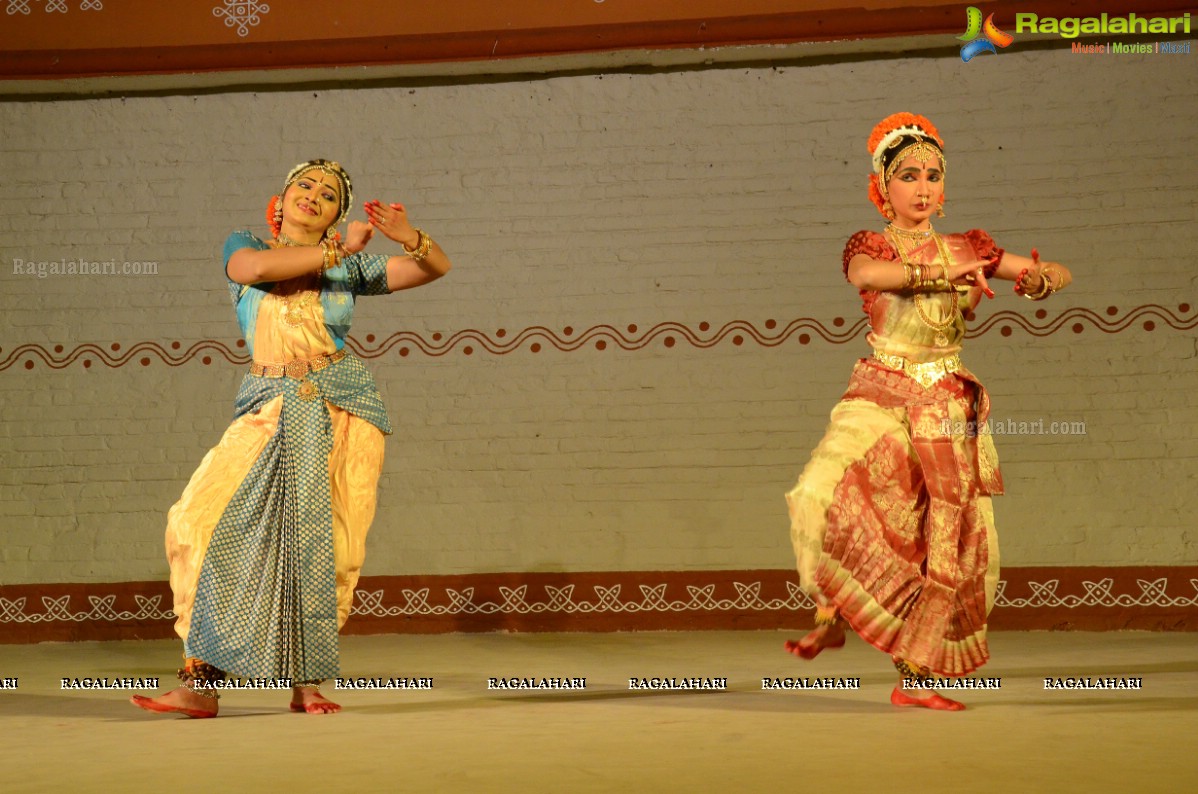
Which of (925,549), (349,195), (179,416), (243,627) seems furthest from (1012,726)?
(179,416)

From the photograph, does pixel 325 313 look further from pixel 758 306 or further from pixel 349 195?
pixel 758 306

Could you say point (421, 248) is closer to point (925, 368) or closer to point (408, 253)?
point (408, 253)


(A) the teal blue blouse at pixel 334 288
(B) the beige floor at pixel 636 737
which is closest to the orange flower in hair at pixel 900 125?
(A) the teal blue blouse at pixel 334 288

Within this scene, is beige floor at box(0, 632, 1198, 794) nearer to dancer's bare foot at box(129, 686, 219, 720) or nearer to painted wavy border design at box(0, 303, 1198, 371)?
dancer's bare foot at box(129, 686, 219, 720)

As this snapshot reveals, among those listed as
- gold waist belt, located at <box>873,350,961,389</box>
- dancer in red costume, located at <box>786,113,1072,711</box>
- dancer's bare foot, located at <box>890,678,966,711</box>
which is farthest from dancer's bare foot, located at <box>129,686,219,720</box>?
gold waist belt, located at <box>873,350,961,389</box>

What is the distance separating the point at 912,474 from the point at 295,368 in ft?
5.92

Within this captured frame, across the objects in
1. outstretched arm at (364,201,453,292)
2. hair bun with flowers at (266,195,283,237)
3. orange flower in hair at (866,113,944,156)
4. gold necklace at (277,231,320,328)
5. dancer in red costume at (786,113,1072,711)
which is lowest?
dancer in red costume at (786,113,1072,711)

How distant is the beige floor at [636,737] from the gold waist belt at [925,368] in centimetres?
90

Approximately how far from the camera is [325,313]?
4355mm

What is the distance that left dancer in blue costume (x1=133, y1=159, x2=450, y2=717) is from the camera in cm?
413

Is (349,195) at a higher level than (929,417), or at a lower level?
higher

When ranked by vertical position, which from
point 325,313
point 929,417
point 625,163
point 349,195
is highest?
point 625,163

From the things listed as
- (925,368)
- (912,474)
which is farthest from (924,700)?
(925,368)

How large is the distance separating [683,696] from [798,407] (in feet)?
8.03
